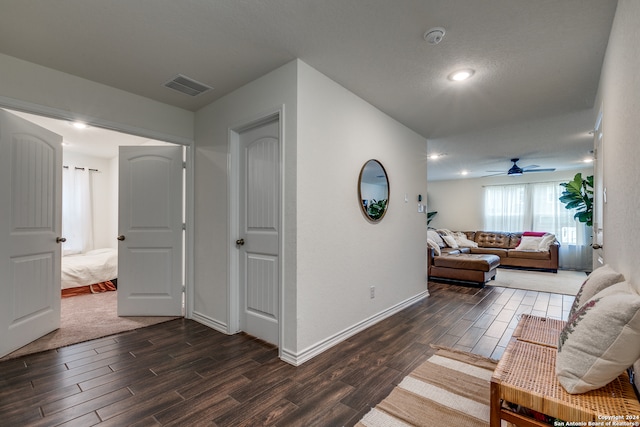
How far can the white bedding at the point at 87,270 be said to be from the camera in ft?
13.8

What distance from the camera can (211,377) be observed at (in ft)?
6.75

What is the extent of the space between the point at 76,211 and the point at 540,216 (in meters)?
10.7

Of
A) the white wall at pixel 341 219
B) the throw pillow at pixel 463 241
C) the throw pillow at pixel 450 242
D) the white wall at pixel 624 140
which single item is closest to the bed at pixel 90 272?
the white wall at pixel 341 219

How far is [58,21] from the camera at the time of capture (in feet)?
6.15

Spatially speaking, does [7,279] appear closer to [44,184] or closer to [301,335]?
[44,184]

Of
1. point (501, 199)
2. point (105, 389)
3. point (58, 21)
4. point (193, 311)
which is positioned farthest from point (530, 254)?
point (58, 21)

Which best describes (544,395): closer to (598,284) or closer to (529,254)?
(598,284)

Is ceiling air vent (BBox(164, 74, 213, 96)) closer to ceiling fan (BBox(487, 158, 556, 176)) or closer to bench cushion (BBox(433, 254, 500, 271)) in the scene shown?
bench cushion (BBox(433, 254, 500, 271))

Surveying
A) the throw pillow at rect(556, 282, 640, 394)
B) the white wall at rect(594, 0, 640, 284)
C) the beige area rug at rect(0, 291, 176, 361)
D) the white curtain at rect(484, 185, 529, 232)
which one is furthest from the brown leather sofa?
the beige area rug at rect(0, 291, 176, 361)

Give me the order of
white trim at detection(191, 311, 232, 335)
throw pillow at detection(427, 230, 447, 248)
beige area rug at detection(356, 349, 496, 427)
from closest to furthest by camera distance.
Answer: beige area rug at detection(356, 349, 496, 427), white trim at detection(191, 311, 232, 335), throw pillow at detection(427, 230, 447, 248)

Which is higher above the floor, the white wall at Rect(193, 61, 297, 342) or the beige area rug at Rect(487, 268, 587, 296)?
the white wall at Rect(193, 61, 297, 342)

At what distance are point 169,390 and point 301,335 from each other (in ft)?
3.12

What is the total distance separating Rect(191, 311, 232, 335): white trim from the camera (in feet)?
9.50

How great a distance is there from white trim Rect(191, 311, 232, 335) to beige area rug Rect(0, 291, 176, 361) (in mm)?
303
